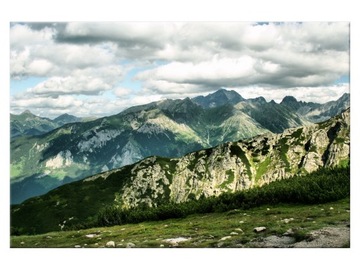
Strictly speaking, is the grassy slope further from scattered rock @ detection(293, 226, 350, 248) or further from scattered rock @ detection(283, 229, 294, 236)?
scattered rock @ detection(293, 226, 350, 248)

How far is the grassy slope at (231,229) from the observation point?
2434 centimetres

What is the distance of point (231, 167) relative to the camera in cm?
18175

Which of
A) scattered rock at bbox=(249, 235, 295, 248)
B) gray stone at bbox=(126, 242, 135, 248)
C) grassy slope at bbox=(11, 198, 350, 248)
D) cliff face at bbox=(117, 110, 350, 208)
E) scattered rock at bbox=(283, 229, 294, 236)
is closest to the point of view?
scattered rock at bbox=(249, 235, 295, 248)

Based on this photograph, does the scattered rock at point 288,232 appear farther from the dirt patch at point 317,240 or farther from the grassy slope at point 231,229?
the dirt patch at point 317,240

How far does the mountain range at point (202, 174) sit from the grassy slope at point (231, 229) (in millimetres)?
125240

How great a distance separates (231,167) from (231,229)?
15715 centimetres

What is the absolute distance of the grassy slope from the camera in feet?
79.8

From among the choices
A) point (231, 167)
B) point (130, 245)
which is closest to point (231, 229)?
point (130, 245)

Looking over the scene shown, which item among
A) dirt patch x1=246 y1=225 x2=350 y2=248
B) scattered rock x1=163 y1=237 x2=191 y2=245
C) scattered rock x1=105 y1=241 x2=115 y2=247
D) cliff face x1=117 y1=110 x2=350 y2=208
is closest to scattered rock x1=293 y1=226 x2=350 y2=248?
dirt patch x1=246 y1=225 x2=350 y2=248

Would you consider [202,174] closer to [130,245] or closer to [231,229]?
[231,229]

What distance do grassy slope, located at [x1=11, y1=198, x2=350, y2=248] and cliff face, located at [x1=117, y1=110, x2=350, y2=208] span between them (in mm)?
135249
